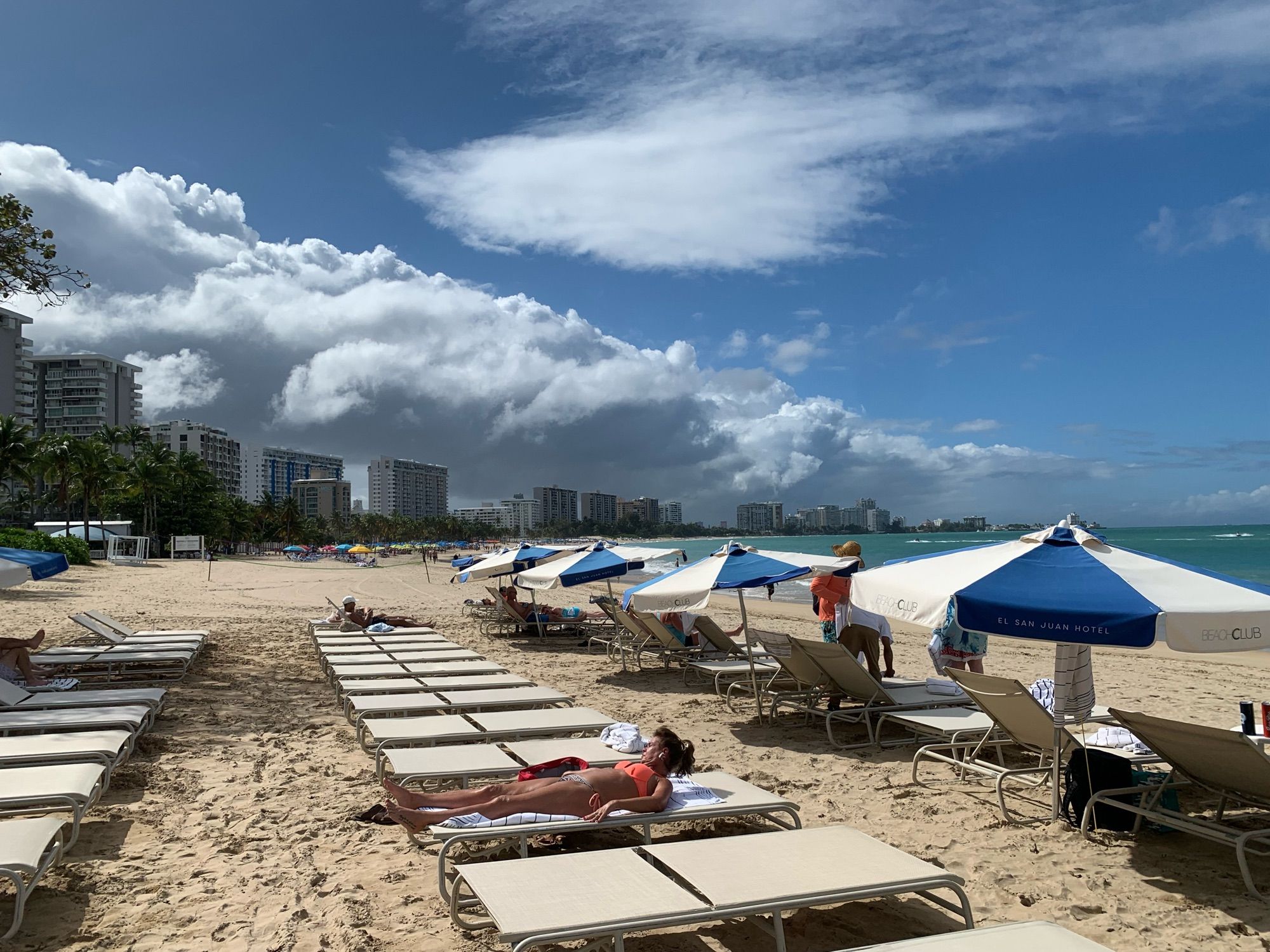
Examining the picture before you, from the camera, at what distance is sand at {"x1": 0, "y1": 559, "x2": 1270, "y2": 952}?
11.3 feet

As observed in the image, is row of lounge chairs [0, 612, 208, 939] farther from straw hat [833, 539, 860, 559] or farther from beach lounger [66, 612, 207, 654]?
straw hat [833, 539, 860, 559]

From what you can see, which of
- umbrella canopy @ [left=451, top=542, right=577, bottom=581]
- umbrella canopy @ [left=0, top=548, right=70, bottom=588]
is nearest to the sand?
umbrella canopy @ [left=0, top=548, right=70, bottom=588]

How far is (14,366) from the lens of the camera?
300 ft

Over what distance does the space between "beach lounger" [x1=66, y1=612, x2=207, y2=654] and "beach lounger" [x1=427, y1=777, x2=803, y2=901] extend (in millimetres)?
7231

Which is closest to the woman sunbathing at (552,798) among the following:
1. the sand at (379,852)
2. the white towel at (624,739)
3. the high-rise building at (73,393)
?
the sand at (379,852)

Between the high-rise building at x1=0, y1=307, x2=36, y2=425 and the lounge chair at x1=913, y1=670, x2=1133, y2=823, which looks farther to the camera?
the high-rise building at x1=0, y1=307, x2=36, y2=425

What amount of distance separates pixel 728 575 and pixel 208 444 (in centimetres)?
15380

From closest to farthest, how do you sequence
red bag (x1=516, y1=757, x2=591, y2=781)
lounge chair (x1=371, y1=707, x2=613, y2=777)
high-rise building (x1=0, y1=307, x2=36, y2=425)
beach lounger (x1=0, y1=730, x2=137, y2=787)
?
1. red bag (x1=516, y1=757, x2=591, y2=781)
2. beach lounger (x1=0, y1=730, x2=137, y2=787)
3. lounge chair (x1=371, y1=707, x2=613, y2=777)
4. high-rise building (x1=0, y1=307, x2=36, y2=425)

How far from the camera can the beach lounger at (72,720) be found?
18.9ft

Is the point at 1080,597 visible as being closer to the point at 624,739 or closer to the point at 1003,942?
the point at 1003,942

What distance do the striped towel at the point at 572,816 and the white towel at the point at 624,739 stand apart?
0.83 metres

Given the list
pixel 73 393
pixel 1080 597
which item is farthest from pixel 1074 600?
pixel 73 393

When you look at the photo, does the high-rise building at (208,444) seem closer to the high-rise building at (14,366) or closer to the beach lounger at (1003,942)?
the high-rise building at (14,366)

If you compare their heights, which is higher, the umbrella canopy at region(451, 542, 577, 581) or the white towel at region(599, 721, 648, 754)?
the umbrella canopy at region(451, 542, 577, 581)
